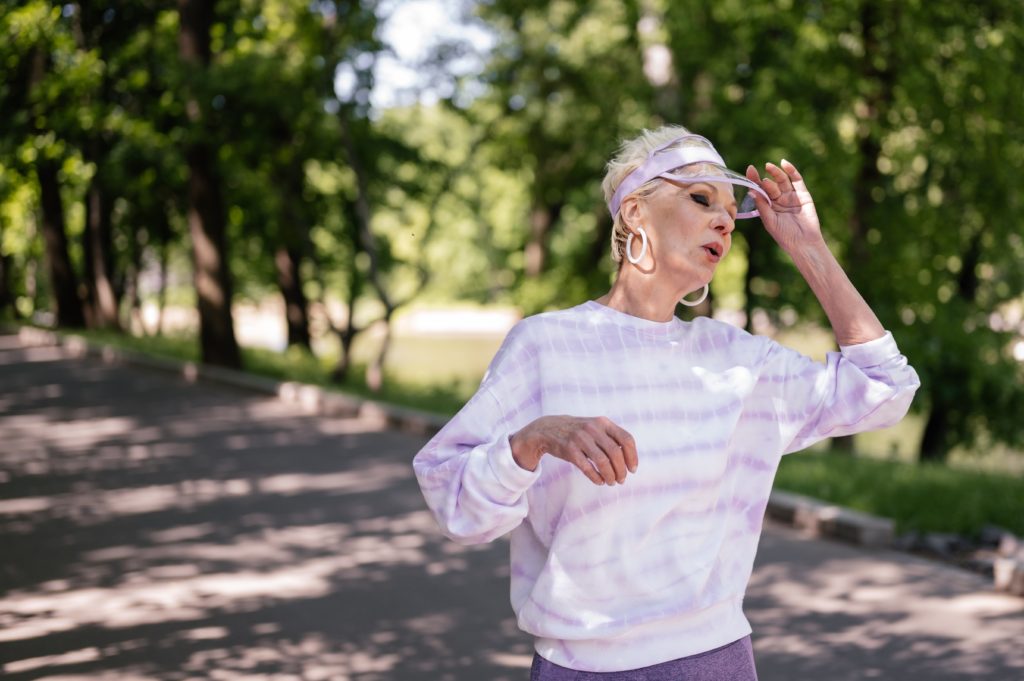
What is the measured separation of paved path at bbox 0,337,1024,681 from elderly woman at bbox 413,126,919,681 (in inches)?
153

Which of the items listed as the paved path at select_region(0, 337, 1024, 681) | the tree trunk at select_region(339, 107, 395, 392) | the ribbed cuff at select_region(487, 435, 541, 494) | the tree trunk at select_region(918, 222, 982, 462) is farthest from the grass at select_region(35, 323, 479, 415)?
the ribbed cuff at select_region(487, 435, 541, 494)

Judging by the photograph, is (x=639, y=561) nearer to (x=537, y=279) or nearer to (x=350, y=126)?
(x=350, y=126)

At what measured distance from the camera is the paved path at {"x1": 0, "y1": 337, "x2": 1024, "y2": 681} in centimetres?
647

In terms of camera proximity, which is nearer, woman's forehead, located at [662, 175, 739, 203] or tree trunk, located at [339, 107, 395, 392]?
woman's forehead, located at [662, 175, 739, 203]

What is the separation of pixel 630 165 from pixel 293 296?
27.6 m

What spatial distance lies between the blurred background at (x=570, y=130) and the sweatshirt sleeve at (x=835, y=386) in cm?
1120

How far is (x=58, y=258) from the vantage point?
3603 centimetres

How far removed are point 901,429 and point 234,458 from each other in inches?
930

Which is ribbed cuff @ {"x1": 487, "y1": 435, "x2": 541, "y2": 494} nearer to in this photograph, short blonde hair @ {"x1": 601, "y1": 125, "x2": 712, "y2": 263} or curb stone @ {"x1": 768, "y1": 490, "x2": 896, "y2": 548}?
short blonde hair @ {"x1": 601, "y1": 125, "x2": 712, "y2": 263}

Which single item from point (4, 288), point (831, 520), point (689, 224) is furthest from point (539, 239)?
point (689, 224)

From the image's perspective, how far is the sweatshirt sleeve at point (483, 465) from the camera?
223cm

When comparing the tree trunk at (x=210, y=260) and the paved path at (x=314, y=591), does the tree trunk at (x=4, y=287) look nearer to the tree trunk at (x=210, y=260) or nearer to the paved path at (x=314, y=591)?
the tree trunk at (x=210, y=260)

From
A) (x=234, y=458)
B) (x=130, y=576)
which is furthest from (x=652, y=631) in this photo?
(x=234, y=458)

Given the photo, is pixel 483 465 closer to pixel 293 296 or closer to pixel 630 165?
pixel 630 165
